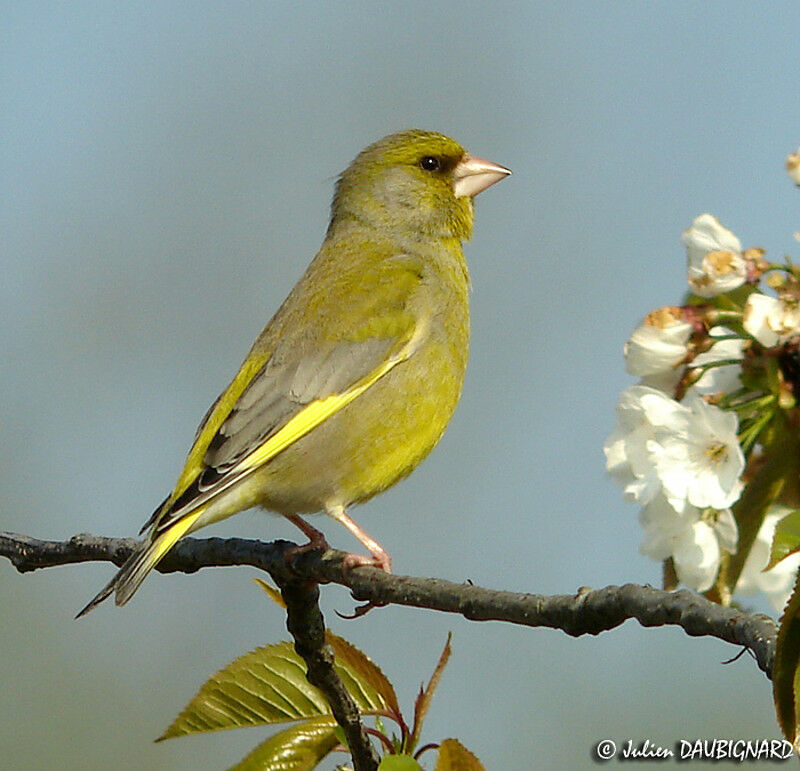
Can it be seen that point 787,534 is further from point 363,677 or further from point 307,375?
point 307,375

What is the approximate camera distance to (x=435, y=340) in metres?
3.68

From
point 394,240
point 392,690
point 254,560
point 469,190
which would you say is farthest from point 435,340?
point 392,690

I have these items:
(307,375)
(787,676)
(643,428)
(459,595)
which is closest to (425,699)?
(459,595)

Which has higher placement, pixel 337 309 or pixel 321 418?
pixel 337 309

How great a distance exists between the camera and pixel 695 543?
6.38 feet

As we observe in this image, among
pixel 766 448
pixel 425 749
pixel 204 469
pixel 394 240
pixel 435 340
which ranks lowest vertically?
pixel 425 749

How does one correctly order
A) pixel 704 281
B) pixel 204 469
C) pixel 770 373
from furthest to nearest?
pixel 204 469 < pixel 704 281 < pixel 770 373

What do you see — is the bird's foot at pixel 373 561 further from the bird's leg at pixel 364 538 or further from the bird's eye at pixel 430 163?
the bird's eye at pixel 430 163

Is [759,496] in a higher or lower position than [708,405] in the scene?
lower

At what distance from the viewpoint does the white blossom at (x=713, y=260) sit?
2.03m

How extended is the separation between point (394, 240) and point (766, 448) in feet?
8.31

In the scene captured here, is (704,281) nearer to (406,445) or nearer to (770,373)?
(770,373)

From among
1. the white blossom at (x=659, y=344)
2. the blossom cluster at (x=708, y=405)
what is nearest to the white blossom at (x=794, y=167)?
the blossom cluster at (x=708, y=405)

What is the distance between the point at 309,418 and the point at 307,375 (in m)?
0.17
